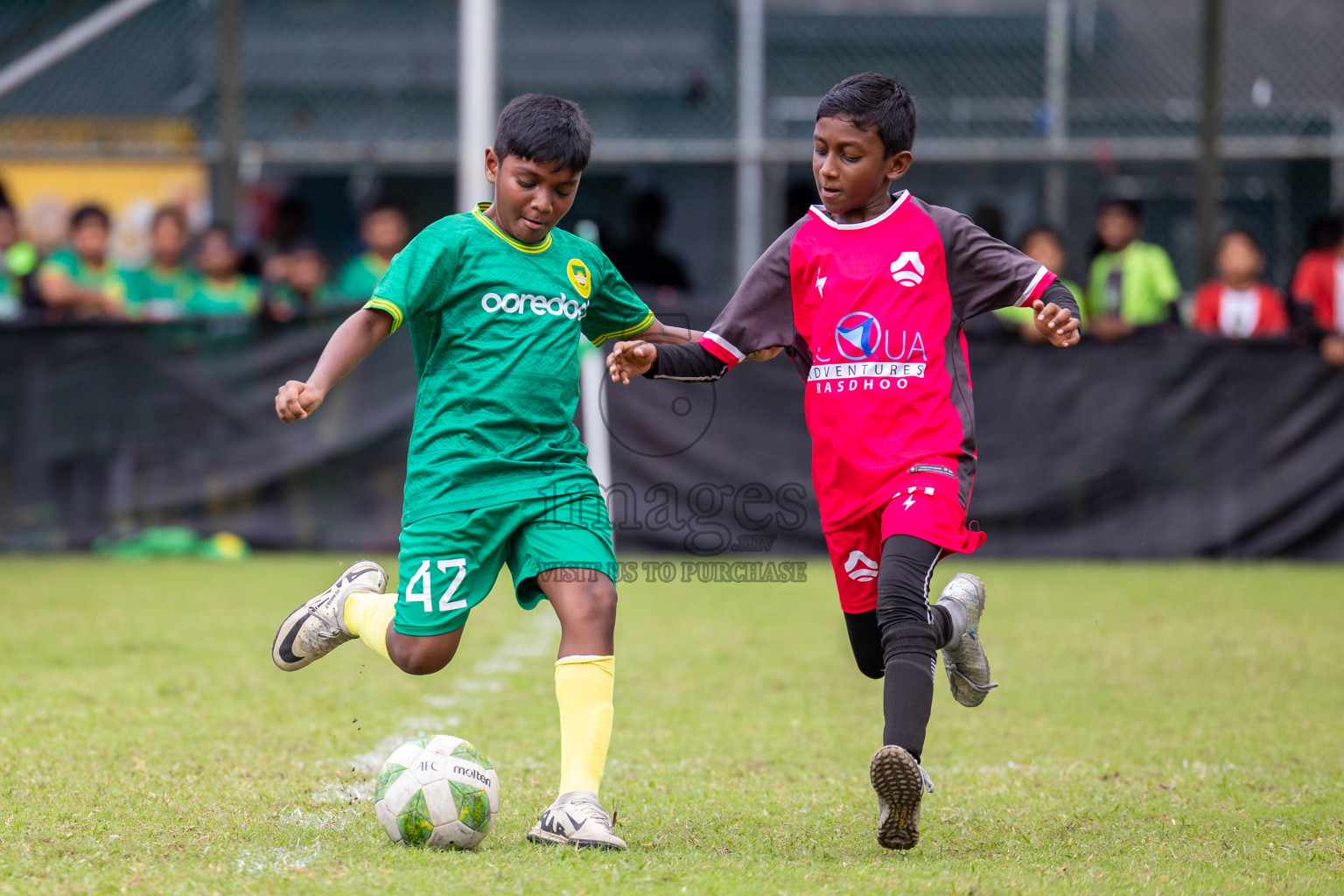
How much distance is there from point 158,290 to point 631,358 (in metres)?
6.80

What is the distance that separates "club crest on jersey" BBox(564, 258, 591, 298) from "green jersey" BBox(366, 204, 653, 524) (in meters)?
0.03

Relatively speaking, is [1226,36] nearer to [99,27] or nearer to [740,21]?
[740,21]

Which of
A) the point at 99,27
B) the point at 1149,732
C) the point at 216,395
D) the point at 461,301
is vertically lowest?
the point at 1149,732

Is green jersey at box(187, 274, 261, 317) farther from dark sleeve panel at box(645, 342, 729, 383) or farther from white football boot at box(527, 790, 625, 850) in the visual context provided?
white football boot at box(527, 790, 625, 850)

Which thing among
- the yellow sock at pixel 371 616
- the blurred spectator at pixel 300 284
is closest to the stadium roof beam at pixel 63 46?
the blurred spectator at pixel 300 284

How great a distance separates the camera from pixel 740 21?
11000 mm

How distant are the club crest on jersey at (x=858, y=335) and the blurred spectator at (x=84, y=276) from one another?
6.75 m

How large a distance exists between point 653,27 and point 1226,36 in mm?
4447

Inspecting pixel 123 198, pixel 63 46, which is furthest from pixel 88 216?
pixel 123 198

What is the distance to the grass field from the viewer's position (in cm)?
326

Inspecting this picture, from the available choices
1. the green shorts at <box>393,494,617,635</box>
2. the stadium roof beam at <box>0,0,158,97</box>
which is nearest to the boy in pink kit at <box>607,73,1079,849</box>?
the green shorts at <box>393,494,617,635</box>

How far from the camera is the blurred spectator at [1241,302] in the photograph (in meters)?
9.18

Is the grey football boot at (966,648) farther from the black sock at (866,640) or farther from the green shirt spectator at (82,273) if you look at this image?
the green shirt spectator at (82,273)

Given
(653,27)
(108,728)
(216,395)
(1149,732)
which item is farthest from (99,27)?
(1149,732)
